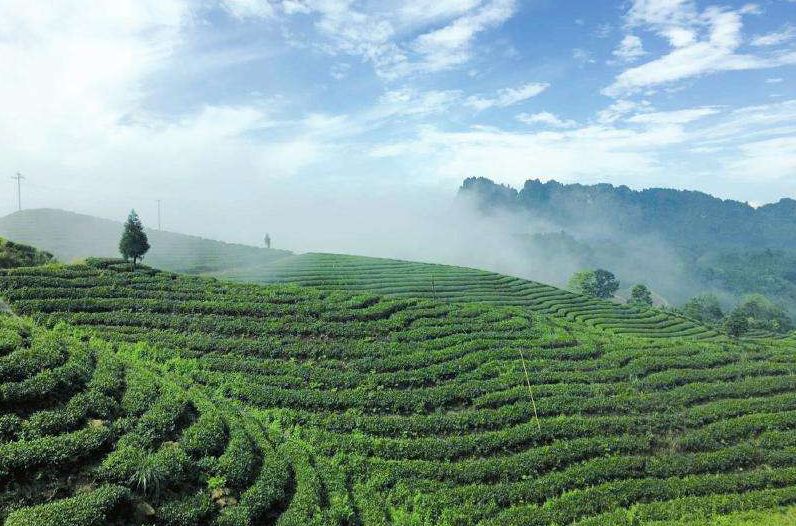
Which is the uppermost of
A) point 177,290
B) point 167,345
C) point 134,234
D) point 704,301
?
point 134,234

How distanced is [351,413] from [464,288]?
30.3 metres

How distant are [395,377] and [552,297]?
1331 inches

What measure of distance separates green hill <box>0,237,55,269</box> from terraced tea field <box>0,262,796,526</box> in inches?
178

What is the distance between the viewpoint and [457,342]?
2508cm

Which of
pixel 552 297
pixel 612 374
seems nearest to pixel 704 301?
pixel 552 297

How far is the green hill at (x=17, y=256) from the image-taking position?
89.0ft

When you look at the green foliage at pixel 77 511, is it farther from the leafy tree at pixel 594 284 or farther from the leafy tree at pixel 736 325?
the leafy tree at pixel 594 284

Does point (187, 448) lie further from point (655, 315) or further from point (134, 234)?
point (655, 315)

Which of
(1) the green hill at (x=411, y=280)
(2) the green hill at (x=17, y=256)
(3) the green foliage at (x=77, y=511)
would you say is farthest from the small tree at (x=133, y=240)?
(3) the green foliage at (x=77, y=511)

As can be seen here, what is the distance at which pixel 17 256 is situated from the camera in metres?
28.5

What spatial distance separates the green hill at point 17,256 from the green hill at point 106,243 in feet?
84.5

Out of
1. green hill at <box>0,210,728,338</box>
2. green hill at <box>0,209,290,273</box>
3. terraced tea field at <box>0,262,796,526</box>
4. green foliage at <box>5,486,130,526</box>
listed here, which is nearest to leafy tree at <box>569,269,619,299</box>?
green hill at <box>0,210,728,338</box>

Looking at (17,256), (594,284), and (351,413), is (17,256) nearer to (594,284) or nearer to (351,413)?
(351,413)

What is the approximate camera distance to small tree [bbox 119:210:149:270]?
111 feet
